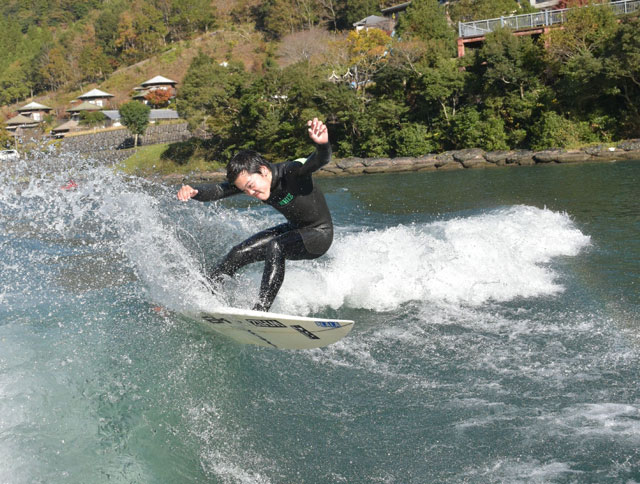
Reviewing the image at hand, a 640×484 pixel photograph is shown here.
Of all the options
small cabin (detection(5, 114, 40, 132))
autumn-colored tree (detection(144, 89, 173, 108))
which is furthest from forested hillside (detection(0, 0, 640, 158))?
small cabin (detection(5, 114, 40, 132))

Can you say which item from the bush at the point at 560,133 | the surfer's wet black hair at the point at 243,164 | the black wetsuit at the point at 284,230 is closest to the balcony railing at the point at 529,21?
the bush at the point at 560,133

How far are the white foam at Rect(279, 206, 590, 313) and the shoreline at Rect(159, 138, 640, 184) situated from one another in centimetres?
1176

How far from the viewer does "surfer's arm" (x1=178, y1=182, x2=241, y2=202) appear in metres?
5.40

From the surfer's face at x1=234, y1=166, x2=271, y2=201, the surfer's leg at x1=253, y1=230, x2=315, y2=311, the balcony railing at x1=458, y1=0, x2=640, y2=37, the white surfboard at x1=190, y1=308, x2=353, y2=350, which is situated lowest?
the white surfboard at x1=190, y1=308, x2=353, y2=350

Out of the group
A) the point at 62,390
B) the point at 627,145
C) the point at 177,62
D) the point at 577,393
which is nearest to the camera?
the point at 577,393

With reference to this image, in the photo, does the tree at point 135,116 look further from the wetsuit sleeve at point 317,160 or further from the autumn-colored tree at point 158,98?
the wetsuit sleeve at point 317,160

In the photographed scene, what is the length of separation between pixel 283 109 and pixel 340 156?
5130 mm

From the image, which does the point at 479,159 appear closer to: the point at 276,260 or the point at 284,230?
the point at 284,230

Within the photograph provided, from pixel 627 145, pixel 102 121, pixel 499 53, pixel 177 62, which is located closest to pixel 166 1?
pixel 177 62

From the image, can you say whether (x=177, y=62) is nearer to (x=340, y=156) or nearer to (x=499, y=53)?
(x=340, y=156)

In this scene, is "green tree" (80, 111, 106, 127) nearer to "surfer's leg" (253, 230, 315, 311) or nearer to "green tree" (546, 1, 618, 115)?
"green tree" (546, 1, 618, 115)

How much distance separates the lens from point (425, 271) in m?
7.47

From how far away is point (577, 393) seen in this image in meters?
4.38

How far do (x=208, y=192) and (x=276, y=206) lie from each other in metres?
0.67
